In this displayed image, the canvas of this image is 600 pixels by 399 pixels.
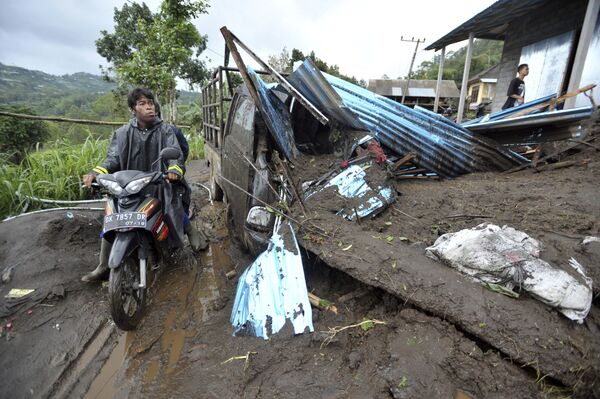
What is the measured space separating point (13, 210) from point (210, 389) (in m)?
4.08

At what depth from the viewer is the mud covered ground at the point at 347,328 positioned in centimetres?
159

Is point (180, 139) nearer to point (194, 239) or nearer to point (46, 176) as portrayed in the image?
point (194, 239)

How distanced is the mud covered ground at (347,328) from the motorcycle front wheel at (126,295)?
4.6 inches

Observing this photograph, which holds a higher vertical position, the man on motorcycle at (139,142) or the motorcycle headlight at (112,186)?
the man on motorcycle at (139,142)

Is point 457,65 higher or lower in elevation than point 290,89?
higher

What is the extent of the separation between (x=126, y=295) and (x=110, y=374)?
606 mm

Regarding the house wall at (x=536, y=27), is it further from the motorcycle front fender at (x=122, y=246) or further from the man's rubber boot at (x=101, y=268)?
the man's rubber boot at (x=101, y=268)

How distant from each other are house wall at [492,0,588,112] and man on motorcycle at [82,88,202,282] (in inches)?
359

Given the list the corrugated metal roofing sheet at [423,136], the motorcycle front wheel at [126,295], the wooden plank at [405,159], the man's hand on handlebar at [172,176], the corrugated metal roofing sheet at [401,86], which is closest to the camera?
the motorcycle front wheel at [126,295]

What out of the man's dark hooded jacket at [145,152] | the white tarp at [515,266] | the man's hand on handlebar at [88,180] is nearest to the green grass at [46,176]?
the man's dark hooded jacket at [145,152]

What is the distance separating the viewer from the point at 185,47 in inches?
448

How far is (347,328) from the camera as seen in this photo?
6.54 feet

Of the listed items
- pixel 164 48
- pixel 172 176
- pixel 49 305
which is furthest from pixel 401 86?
pixel 49 305

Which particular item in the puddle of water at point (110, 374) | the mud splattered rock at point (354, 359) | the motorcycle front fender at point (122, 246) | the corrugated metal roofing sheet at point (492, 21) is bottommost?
the puddle of water at point (110, 374)
